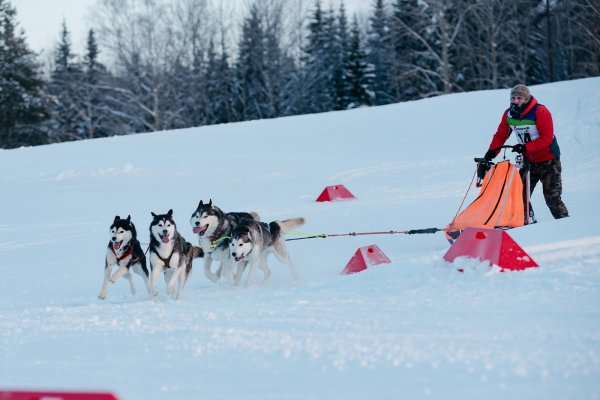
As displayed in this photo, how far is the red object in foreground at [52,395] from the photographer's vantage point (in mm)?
2061

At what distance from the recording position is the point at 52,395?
7.02 ft

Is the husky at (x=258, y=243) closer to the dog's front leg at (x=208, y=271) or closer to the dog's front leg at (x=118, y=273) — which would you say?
the dog's front leg at (x=208, y=271)

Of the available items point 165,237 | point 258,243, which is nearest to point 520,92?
point 258,243

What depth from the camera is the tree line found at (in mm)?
29938

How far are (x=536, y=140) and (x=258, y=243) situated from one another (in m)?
2.48

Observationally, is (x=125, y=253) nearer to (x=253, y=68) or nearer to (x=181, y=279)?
(x=181, y=279)

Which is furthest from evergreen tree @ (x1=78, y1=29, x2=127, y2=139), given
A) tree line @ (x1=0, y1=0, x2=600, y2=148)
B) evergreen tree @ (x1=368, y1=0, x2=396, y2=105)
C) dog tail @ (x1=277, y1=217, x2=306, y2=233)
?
dog tail @ (x1=277, y1=217, x2=306, y2=233)

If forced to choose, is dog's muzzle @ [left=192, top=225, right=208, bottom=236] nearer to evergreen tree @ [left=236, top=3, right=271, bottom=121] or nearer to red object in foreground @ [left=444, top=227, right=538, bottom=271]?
red object in foreground @ [left=444, top=227, right=538, bottom=271]

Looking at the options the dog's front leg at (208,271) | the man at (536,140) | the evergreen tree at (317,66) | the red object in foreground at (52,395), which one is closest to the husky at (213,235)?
the dog's front leg at (208,271)

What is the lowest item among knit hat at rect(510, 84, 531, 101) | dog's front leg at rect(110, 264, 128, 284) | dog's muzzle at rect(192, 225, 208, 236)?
dog's front leg at rect(110, 264, 128, 284)

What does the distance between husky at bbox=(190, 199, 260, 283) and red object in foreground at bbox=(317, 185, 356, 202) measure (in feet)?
13.9

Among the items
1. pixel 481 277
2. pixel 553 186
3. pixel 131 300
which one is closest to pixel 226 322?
pixel 481 277

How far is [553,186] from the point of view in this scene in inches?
237

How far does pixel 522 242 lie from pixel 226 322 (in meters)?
2.09
